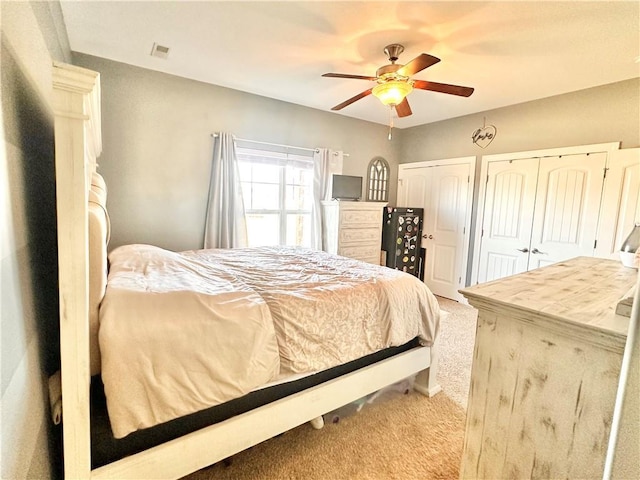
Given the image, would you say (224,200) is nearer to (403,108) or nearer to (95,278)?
(403,108)

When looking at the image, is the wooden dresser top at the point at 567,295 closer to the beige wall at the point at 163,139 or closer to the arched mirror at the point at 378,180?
the beige wall at the point at 163,139

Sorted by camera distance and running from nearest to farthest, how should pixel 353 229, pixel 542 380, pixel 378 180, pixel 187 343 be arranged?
pixel 542 380 → pixel 187 343 → pixel 353 229 → pixel 378 180

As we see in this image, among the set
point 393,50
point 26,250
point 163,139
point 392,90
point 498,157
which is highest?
point 393,50

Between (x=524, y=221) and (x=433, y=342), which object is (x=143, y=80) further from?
(x=524, y=221)

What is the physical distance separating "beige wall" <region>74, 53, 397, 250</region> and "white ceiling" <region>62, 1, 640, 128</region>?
19 cm

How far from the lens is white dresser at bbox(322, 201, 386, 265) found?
3.99 metres

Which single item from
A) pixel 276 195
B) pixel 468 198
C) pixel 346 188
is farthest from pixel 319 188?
pixel 468 198

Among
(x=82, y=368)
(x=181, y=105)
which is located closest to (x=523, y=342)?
(x=82, y=368)

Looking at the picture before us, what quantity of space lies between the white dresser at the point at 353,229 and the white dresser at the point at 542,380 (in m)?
2.88

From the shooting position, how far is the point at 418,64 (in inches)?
80.0

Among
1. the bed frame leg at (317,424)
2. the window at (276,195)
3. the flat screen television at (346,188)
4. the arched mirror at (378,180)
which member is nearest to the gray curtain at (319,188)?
the window at (276,195)

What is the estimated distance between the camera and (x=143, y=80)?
2.99 m

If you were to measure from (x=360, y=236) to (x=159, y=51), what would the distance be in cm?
304

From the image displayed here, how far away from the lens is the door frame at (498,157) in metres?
3.10
